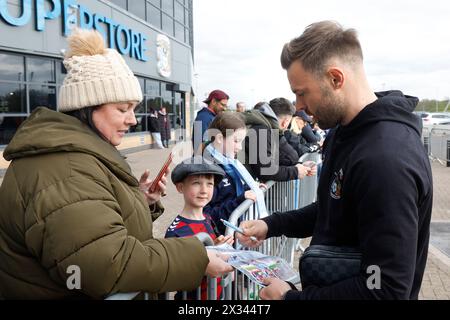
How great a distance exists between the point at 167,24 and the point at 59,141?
948 inches

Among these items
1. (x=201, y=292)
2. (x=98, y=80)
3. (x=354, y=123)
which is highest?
Answer: (x=98, y=80)

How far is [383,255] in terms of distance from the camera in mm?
1350

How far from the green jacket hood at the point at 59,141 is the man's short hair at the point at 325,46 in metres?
0.82

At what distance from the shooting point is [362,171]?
1.41 meters

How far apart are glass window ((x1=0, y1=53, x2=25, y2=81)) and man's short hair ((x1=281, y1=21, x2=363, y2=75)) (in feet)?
38.6

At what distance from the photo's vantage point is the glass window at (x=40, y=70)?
492 inches

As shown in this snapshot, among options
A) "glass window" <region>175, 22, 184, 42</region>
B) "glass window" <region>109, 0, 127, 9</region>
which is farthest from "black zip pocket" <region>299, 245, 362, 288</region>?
"glass window" <region>175, 22, 184, 42</region>

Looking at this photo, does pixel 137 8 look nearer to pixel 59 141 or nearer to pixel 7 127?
pixel 7 127

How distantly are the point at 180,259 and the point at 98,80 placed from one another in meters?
0.81

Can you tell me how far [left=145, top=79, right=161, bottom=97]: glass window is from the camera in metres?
21.0

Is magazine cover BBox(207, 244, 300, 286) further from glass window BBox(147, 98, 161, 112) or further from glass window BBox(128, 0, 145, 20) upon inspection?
glass window BBox(147, 98, 161, 112)

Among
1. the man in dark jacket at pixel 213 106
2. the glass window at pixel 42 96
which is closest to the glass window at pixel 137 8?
the glass window at pixel 42 96
